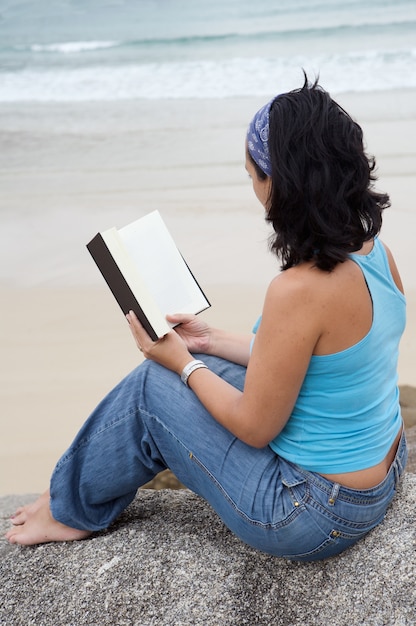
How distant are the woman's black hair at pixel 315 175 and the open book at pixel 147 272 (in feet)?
1.52

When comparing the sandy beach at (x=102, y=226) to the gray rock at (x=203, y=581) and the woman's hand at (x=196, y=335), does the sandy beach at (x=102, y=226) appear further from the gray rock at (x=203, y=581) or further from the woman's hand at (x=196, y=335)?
the woman's hand at (x=196, y=335)

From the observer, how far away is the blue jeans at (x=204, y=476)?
2.00 meters

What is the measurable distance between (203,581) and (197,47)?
13321 mm

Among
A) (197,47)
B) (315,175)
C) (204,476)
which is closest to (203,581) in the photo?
(204,476)

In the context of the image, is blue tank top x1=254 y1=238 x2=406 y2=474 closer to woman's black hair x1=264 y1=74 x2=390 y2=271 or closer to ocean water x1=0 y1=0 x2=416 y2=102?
woman's black hair x1=264 y1=74 x2=390 y2=271

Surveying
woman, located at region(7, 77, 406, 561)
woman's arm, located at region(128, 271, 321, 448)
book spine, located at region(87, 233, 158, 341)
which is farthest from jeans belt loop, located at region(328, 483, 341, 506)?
book spine, located at region(87, 233, 158, 341)

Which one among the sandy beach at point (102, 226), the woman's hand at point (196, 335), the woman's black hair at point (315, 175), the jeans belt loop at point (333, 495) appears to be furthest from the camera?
the sandy beach at point (102, 226)

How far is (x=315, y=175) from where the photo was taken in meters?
1.81

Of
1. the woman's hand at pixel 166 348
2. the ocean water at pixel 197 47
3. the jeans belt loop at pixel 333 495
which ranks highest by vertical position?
the ocean water at pixel 197 47

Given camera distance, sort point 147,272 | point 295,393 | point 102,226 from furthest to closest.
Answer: point 102,226 → point 147,272 → point 295,393

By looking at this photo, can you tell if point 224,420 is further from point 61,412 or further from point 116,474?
point 61,412

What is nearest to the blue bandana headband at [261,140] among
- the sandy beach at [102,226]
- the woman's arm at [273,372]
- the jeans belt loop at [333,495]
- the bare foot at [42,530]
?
the woman's arm at [273,372]

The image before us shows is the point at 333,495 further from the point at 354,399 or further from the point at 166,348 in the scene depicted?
the point at 166,348

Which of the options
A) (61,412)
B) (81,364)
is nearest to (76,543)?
(61,412)
